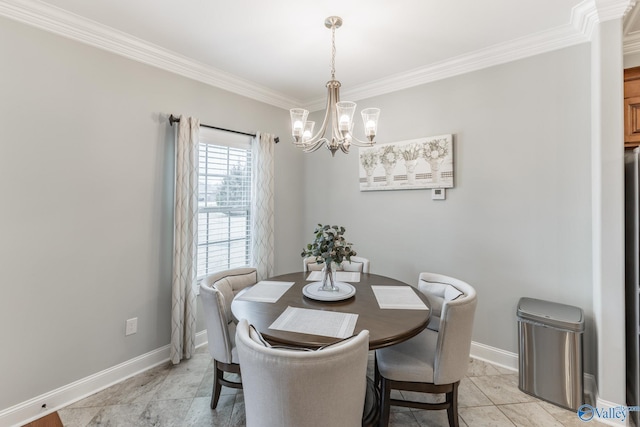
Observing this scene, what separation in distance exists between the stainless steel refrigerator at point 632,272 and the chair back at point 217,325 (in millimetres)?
2529

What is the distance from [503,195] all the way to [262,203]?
2.35 m

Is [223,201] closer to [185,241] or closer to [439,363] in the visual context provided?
[185,241]

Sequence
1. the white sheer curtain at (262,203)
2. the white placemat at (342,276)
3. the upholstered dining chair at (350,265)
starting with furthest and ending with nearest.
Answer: the white sheer curtain at (262,203)
the upholstered dining chair at (350,265)
the white placemat at (342,276)

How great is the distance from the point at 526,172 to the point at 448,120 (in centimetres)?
82

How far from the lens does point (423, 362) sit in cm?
170

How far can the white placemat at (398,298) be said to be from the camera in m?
1.82

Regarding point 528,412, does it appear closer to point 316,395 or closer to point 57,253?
point 316,395

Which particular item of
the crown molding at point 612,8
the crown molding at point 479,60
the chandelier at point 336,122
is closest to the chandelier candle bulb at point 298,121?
the chandelier at point 336,122

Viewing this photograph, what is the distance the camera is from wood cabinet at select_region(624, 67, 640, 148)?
2.05 m

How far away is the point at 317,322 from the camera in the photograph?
1587 mm

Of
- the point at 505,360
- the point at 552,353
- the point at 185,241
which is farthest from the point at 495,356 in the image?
the point at 185,241

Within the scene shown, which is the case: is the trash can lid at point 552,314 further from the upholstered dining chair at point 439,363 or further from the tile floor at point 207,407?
the upholstered dining chair at point 439,363

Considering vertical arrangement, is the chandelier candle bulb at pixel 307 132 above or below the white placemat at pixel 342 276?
above

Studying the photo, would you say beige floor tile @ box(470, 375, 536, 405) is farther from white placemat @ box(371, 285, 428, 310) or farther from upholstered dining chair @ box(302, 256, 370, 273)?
upholstered dining chair @ box(302, 256, 370, 273)
